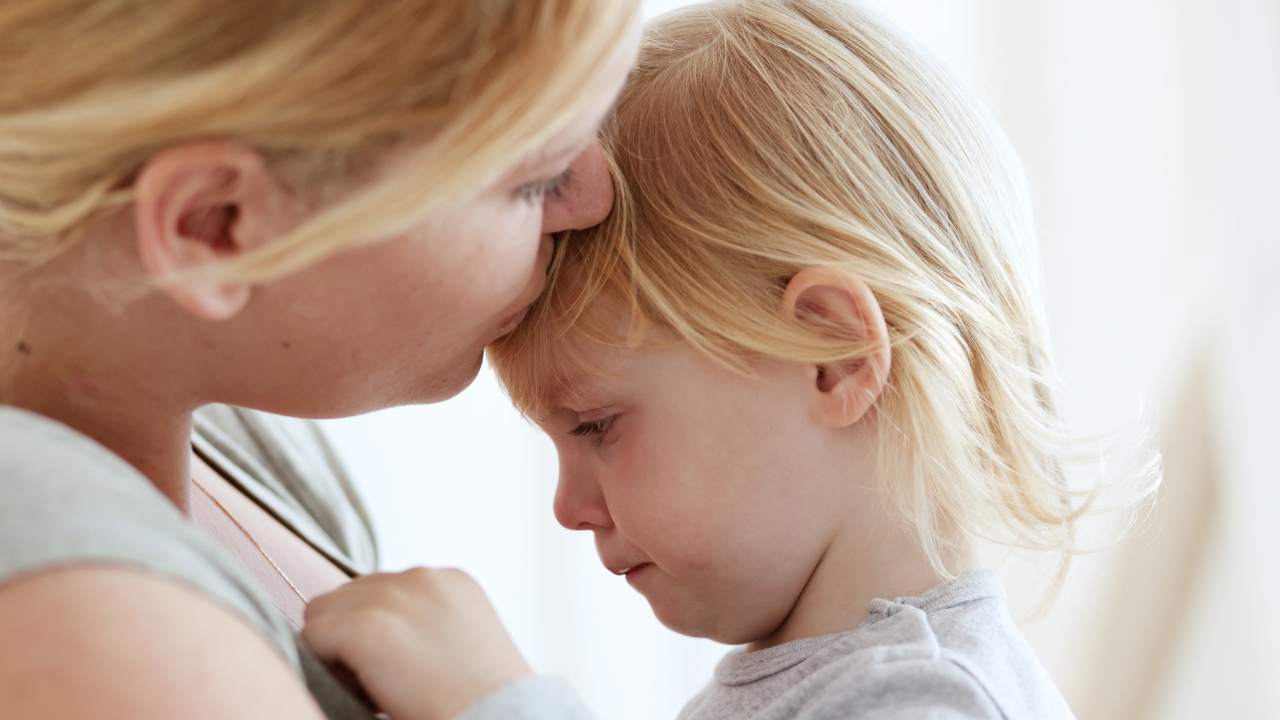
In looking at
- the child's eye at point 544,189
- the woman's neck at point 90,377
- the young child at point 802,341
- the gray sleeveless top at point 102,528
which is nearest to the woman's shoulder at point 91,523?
the gray sleeveless top at point 102,528

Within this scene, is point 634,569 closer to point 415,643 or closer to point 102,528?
point 415,643

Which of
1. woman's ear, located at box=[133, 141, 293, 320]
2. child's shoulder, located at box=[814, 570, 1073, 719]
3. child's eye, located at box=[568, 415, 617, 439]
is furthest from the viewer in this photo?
child's eye, located at box=[568, 415, 617, 439]

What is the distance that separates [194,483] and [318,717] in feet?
1.55

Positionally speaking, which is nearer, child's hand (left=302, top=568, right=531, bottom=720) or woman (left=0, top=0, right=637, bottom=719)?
woman (left=0, top=0, right=637, bottom=719)

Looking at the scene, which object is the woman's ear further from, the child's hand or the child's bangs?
the child's bangs

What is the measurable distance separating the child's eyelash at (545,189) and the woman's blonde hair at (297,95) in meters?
0.09

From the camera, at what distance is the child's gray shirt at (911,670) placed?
716 mm

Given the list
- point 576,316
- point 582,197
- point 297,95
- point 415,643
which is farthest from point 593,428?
point 297,95

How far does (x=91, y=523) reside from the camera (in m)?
0.51

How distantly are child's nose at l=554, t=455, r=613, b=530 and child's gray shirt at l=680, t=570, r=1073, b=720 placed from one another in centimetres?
18

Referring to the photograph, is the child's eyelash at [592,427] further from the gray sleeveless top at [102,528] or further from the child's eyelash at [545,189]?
the gray sleeveless top at [102,528]

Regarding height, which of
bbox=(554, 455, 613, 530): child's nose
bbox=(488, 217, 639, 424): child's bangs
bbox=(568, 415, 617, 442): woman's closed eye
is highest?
bbox=(488, 217, 639, 424): child's bangs

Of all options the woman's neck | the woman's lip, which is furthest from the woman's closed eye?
the woman's neck

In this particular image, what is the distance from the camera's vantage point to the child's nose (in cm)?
99
